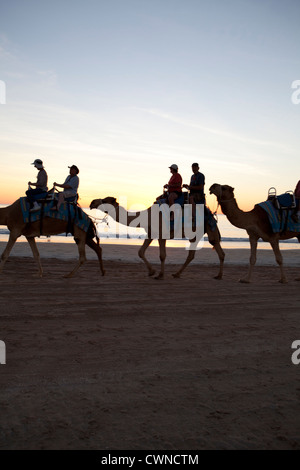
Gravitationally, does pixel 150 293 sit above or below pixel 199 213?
below

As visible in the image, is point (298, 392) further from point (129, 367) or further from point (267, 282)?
point (267, 282)

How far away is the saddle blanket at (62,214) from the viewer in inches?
390

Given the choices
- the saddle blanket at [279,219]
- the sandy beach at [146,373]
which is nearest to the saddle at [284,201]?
the saddle blanket at [279,219]

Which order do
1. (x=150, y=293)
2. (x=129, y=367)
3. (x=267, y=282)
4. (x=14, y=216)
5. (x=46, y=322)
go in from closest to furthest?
(x=129, y=367), (x=46, y=322), (x=150, y=293), (x=14, y=216), (x=267, y=282)

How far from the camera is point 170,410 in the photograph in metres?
3.17

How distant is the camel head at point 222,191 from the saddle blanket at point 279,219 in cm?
94

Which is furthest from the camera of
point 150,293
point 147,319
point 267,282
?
point 267,282

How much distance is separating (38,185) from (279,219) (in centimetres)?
652

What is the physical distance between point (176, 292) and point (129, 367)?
4644mm

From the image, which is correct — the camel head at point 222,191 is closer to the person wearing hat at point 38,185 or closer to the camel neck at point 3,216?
the person wearing hat at point 38,185

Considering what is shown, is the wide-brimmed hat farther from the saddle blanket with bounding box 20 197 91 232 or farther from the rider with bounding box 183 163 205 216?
the rider with bounding box 183 163 205 216

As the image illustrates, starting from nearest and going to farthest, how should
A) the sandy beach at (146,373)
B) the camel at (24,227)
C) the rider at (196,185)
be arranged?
the sandy beach at (146,373) → the camel at (24,227) → the rider at (196,185)

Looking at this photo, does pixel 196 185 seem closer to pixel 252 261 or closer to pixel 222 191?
pixel 222 191
